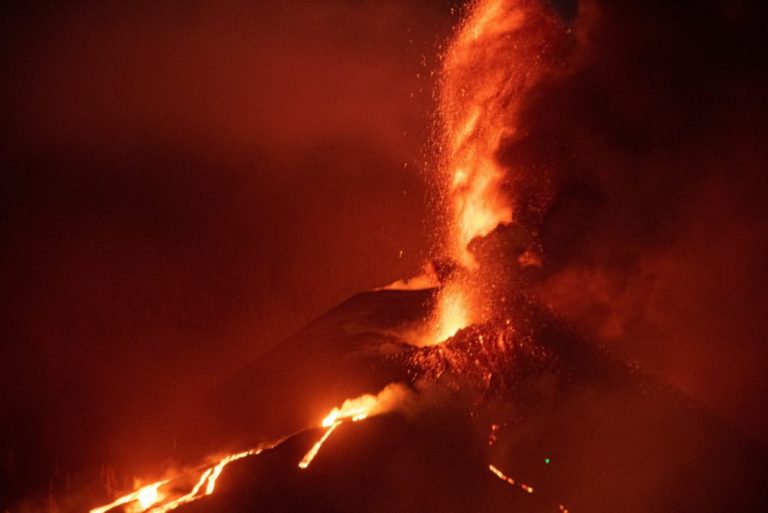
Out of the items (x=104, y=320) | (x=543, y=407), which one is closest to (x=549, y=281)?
(x=543, y=407)

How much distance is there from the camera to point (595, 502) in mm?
6430

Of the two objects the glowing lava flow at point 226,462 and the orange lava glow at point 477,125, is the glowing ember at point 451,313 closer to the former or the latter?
the orange lava glow at point 477,125

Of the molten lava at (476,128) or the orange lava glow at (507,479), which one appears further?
the molten lava at (476,128)

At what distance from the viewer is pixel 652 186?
917 cm

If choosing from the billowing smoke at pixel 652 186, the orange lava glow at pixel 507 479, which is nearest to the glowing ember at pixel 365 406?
the orange lava glow at pixel 507 479

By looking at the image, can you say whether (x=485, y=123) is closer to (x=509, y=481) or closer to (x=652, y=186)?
(x=652, y=186)

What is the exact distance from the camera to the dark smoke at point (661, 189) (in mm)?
8273

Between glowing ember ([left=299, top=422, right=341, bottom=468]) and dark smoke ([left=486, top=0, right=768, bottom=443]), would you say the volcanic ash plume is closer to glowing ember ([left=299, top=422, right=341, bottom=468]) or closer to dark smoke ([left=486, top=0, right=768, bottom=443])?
dark smoke ([left=486, top=0, right=768, bottom=443])

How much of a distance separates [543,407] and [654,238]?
3238mm

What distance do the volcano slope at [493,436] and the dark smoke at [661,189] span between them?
746 mm

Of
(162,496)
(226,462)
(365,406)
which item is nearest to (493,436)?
(365,406)

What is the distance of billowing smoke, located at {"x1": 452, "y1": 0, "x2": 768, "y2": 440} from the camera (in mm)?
8305

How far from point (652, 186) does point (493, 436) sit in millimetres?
4469

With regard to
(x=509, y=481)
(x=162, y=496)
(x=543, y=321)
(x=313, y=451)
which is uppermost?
(x=543, y=321)
